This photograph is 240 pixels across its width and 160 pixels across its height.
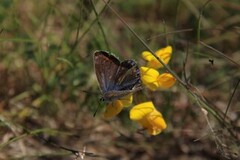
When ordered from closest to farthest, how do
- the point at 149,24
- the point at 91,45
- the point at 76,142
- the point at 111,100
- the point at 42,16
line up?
the point at 111,100 < the point at 76,142 < the point at 91,45 < the point at 42,16 < the point at 149,24

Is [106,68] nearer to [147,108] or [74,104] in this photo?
[147,108]

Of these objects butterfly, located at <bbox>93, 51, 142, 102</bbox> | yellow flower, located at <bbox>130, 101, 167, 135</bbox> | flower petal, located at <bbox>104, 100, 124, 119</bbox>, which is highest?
butterfly, located at <bbox>93, 51, 142, 102</bbox>

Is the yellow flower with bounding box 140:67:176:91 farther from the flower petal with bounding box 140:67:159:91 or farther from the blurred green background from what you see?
the blurred green background

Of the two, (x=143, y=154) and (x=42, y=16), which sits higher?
(x=42, y=16)

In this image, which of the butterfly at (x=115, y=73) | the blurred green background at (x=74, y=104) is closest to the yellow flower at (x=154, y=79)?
the butterfly at (x=115, y=73)

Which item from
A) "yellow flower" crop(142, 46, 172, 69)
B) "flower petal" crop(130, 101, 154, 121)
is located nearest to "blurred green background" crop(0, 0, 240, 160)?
"yellow flower" crop(142, 46, 172, 69)

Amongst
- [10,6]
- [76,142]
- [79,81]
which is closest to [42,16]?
[10,6]

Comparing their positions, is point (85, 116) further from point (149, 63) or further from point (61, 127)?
point (149, 63)

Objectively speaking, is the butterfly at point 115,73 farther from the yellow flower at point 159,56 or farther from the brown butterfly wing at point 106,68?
the yellow flower at point 159,56
